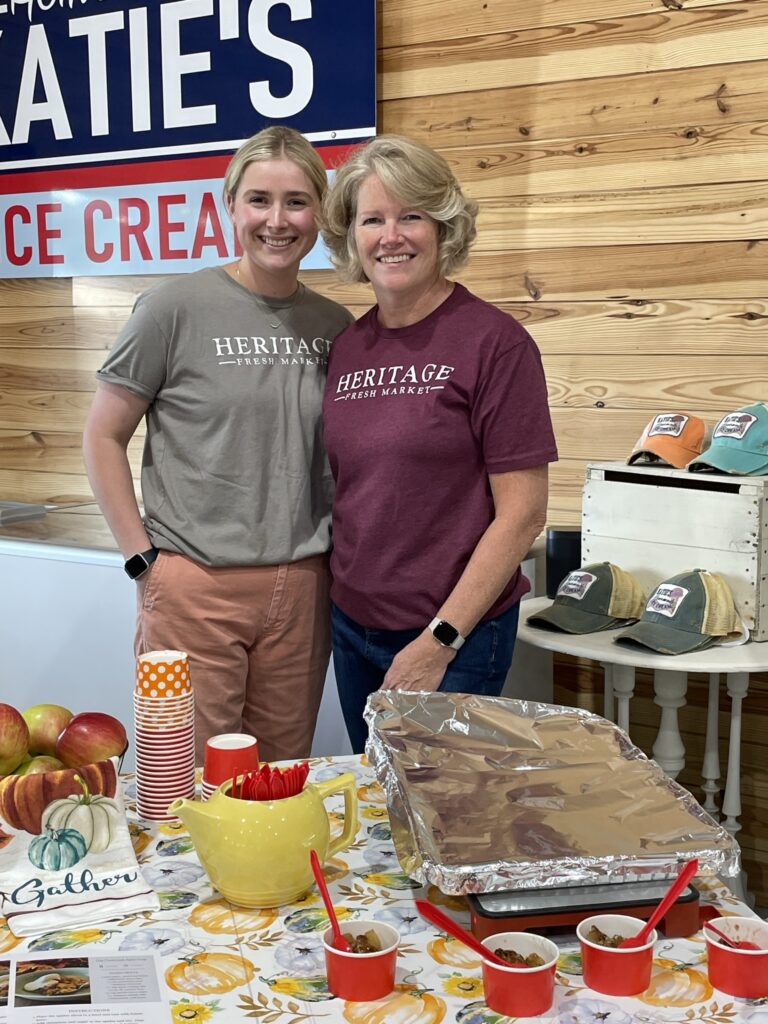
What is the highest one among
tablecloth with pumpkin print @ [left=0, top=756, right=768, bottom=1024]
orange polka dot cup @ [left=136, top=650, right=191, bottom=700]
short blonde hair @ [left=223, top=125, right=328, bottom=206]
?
short blonde hair @ [left=223, top=125, right=328, bottom=206]

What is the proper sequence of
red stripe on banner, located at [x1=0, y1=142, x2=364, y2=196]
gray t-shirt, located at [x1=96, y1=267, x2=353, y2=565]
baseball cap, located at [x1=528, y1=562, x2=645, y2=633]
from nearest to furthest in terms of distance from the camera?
gray t-shirt, located at [x1=96, y1=267, x2=353, y2=565] → baseball cap, located at [x1=528, y1=562, x2=645, y2=633] → red stripe on banner, located at [x1=0, y1=142, x2=364, y2=196]

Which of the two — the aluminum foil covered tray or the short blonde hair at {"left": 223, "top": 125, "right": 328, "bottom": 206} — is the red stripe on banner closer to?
the short blonde hair at {"left": 223, "top": 125, "right": 328, "bottom": 206}

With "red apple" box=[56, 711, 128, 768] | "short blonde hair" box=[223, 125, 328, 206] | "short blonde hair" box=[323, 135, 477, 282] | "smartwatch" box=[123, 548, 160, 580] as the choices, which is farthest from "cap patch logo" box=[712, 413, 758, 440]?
"red apple" box=[56, 711, 128, 768]

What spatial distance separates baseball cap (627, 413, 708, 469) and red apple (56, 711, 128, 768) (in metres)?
1.17

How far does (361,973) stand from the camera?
93 centimetres

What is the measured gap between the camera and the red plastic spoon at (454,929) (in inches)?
36.7

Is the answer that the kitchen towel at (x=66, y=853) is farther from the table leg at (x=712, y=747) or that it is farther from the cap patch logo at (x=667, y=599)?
the table leg at (x=712, y=747)

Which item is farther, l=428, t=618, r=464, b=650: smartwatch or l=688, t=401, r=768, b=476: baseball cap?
l=688, t=401, r=768, b=476: baseball cap

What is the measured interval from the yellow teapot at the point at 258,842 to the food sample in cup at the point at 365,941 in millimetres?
123

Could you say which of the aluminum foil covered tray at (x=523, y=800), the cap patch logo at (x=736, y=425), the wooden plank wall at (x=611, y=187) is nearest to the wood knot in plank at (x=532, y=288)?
the wooden plank wall at (x=611, y=187)

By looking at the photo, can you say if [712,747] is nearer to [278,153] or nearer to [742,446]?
[742,446]

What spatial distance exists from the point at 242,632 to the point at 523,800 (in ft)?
2.61

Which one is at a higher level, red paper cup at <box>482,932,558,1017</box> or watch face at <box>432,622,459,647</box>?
watch face at <box>432,622,459,647</box>

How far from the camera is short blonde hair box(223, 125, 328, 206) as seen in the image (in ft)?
6.07
